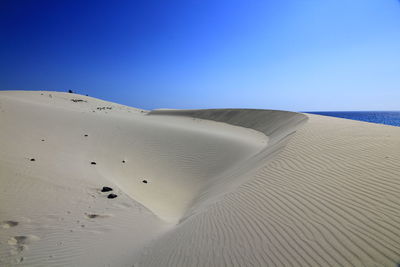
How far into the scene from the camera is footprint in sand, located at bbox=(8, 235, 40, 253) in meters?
3.28

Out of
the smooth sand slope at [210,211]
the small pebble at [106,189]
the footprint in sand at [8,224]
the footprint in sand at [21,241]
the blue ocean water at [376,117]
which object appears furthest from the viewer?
the blue ocean water at [376,117]

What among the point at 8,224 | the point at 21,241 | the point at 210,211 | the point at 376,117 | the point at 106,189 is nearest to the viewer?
the point at 21,241

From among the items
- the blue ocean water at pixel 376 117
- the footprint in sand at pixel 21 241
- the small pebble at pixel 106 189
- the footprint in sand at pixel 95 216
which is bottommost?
the footprint in sand at pixel 95 216

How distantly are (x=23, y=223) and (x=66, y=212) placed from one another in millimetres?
711

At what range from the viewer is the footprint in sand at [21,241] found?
3.28 meters

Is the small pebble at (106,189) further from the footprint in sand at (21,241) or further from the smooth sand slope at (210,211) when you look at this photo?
the footprint in sand at (21,241)

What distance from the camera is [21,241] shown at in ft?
11.2

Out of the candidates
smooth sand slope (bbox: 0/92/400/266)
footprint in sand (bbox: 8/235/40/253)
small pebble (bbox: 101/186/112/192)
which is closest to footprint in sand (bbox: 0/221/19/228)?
smooth sand slope (bbox: 0/92/400/266)

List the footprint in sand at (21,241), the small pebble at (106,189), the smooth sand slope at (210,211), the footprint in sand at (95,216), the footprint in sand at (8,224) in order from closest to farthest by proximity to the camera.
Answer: the smooth sand slope at (210,211)
the footprint in sand at (21,241)
the footprint in sand at (8,224)
the footprint in sand at (95,216)
the small pebble at (106,189)

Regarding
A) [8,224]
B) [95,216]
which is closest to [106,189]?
[95,216]

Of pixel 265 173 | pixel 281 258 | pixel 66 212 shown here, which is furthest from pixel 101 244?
pixel 265 173

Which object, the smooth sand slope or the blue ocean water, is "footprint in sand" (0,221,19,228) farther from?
the blue ocean water

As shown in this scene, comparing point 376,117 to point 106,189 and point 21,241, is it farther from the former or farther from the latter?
point 21,241

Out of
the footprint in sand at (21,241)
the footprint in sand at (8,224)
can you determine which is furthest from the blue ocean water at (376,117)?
the footprint in sand at (8,224)
